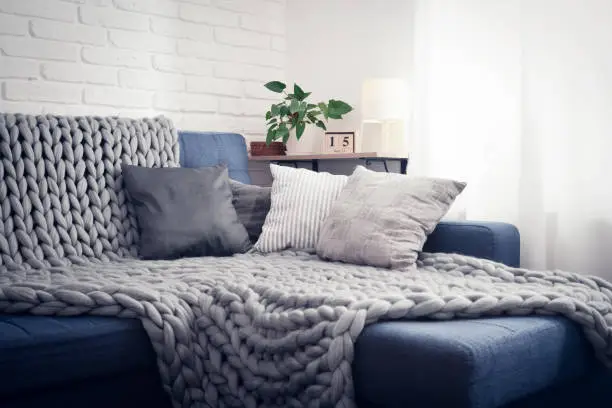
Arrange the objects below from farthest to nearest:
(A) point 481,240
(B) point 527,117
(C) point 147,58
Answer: (C) point 147,58
(B) point 527,117
(A) point 481,240

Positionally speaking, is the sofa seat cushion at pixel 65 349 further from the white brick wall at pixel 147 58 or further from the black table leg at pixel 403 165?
the black table leg at pixel 403 165

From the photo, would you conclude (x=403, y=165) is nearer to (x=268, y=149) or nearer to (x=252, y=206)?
(x=268, y=149)

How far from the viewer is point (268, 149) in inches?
143

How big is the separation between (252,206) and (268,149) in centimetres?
86

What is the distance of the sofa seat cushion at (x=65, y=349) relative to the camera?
1.68m

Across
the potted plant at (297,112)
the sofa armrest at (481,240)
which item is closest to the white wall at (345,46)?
the potted plant at (297,112)

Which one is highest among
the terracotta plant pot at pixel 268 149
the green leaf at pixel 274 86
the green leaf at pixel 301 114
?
the green leaf at pixel 274 86

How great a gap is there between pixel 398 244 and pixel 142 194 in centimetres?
82

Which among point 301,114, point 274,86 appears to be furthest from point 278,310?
point 274,86

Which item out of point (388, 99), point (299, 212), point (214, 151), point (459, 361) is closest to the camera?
point (459, 361)

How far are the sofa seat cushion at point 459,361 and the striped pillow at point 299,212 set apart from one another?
1026mm

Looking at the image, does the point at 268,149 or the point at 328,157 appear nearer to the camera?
the point at 328,157

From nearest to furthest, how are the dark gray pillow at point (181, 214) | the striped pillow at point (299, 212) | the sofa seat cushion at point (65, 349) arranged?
the sofa seat cushion at point (65, 349) → the dark gray pillow at point (181, 214) → the striped pillow at point (299, 212)

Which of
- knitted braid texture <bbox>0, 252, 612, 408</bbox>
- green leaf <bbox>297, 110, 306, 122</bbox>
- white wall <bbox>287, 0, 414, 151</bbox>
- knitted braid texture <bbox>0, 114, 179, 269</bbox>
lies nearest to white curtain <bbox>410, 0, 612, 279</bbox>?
white wall <bbox>287, 0, 414, 151</bbox>
